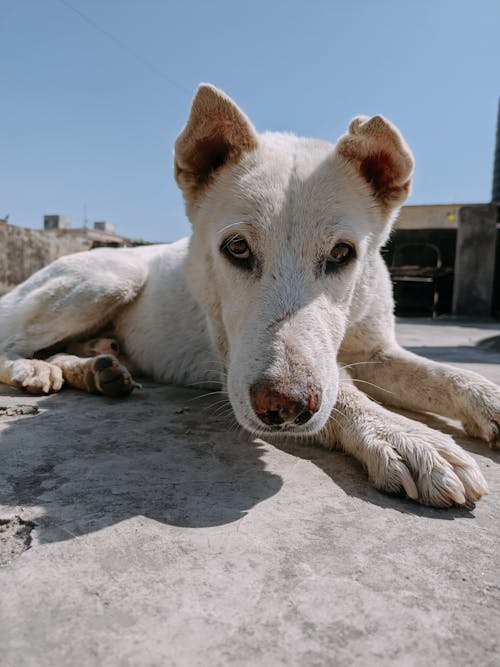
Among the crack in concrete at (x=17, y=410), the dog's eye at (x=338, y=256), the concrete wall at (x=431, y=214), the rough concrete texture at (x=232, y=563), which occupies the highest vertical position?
the concrete wall at (x=431, y=214)

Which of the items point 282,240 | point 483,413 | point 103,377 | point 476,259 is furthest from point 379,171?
point 476,259

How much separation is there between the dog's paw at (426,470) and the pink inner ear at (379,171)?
130 centimetres

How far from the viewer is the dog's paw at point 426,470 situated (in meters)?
1.59

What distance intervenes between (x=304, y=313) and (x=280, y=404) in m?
0.47

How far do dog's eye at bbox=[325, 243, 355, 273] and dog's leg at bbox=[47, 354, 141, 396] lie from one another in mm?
1468

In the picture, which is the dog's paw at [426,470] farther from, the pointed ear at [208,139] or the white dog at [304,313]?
the pointed ear at [208,139]

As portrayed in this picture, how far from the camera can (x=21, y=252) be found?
9953 millimetres

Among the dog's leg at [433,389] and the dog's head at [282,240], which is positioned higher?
the dog's head at [282,240]

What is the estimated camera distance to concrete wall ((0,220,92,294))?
9547 mm

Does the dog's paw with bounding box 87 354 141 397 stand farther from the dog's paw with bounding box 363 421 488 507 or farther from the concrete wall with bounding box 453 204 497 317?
the concrete wall with bounding box 453 204 497 317

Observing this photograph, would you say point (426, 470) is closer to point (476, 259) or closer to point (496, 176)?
point (476, 259)

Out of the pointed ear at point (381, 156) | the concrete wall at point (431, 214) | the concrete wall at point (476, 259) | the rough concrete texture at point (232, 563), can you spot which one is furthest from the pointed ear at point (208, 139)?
the concrete wall at point (431, 214)

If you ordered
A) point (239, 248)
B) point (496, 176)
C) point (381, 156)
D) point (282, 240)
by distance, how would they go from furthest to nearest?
point (496, 176) → point (381, 156) → point (239, 248) → point (282, 240)

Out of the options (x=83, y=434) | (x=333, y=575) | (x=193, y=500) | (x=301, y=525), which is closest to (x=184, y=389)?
(x=83, y=434)
